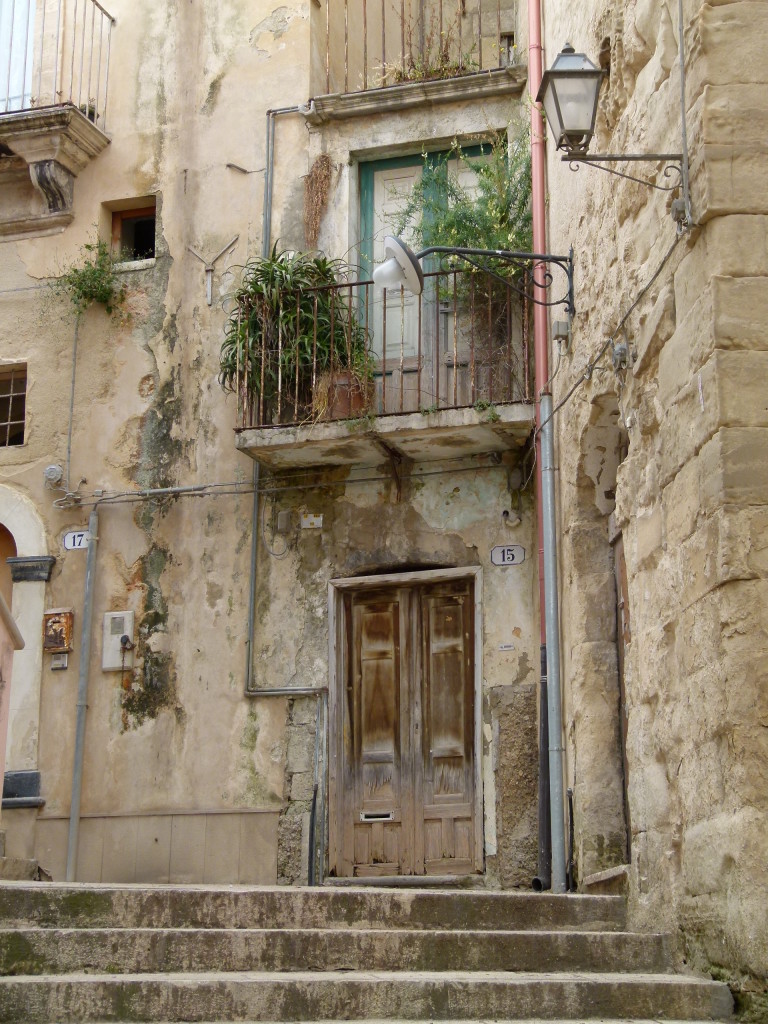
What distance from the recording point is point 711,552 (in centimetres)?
496

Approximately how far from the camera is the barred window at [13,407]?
1095 cm

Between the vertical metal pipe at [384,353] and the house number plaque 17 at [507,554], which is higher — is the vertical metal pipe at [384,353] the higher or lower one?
the higher one

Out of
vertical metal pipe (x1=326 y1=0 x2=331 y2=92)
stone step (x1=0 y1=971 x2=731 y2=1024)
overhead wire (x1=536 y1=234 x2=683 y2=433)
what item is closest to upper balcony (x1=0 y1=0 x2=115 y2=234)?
vertical metal pipe (x1=326 y1=0 x2=331 y2=92)

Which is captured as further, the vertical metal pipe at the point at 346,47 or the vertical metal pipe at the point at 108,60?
the vertical metal pipe at the point at 108,60

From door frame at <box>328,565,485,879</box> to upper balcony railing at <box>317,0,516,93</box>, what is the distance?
3837 millimetres

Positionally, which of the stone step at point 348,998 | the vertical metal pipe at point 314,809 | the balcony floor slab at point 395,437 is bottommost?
the stone step at point 348,998

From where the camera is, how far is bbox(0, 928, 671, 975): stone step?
5035 mm

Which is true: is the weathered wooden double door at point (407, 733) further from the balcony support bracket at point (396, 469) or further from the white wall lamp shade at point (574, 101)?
the white wall lamp shade at point (574, 101)

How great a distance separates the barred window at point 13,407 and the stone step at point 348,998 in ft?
22.4

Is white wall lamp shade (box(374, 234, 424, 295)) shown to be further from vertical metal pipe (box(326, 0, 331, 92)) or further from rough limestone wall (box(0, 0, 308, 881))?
vertical metal pipe (box(326, 0, 331, 92))

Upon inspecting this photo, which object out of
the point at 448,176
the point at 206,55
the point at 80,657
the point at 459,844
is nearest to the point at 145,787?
the point at 80,657

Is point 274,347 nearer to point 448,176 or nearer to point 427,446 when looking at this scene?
point 427,446

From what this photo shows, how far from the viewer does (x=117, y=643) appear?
991 cm

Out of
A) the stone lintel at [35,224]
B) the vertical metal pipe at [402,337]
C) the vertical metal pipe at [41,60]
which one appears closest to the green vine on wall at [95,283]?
the stone lintel at [35,224]
